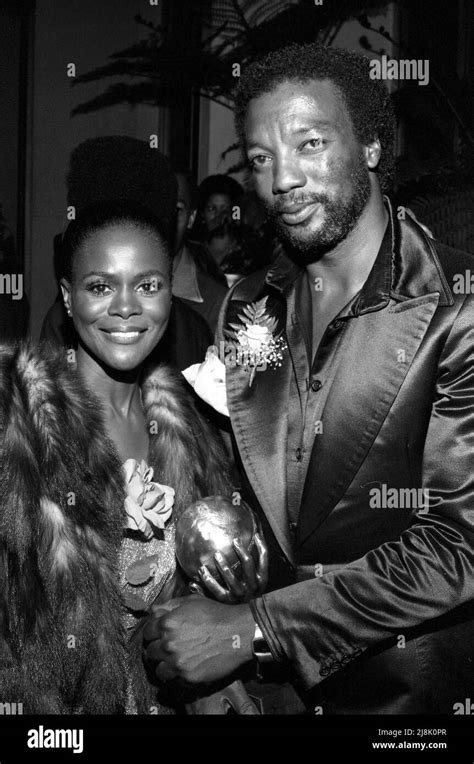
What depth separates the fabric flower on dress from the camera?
7.48 feet

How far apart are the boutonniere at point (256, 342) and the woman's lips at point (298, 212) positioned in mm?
341

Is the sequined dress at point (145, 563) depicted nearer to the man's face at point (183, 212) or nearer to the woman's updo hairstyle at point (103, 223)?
the woman's updo hairstyle at point (103, 223)

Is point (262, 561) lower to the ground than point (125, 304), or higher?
lower

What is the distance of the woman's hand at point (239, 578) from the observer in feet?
6.97

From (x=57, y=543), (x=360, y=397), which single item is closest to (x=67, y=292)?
(x=57, y=543)

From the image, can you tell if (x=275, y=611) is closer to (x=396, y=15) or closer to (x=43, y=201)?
(x=43, y=201)

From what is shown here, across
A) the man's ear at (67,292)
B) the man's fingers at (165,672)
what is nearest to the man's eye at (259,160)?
the man's ear at (67,292)

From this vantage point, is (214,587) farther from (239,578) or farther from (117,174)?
(117,174)

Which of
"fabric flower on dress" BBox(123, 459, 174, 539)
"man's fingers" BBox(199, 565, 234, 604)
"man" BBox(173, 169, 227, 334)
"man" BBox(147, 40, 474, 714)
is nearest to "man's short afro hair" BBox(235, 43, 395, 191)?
"man" BBox(147, 40, 474, 714)

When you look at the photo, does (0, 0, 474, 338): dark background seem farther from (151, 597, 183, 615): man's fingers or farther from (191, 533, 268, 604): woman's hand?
(151, 597, 183, 615): man's fingers

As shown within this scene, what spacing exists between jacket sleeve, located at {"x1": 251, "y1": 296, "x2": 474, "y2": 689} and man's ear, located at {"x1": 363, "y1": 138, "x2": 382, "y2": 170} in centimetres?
51

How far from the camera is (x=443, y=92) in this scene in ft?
14.1

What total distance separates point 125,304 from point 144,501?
1.78ft

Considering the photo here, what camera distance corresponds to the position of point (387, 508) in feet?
7.01
